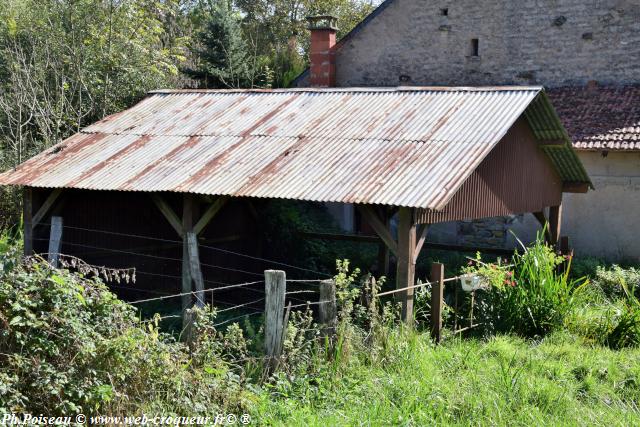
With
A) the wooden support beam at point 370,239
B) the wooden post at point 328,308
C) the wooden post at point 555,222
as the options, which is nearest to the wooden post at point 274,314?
the wooden post at point 328,308

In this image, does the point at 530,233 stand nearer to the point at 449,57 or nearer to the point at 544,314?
the point at 449,57

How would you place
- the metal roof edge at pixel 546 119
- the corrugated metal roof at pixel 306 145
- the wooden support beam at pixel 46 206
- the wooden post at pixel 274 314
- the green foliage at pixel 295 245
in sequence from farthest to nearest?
1. the green foliage at pixel 295 245
2. the wooden support beam at pixel 46 206
3. the metal roof edge at pixel 546 119
4. the corrugated metal roof at pixel 306 145
5. the wooden post at pixel 274 314

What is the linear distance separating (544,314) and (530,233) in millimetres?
7741

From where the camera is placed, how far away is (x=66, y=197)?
13.4m

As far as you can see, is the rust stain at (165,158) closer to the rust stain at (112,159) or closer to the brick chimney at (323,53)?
the rust stain at (112,159)

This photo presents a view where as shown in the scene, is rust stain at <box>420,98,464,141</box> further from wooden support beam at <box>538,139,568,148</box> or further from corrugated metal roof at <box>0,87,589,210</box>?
wooden support beam at <box>538,139,568,148</box>

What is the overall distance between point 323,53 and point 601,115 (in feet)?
25.8

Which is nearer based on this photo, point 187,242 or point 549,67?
point 187,242

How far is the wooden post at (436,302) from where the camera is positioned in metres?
9.64

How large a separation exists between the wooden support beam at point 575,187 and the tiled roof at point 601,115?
202cm

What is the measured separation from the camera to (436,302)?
9.66 metres

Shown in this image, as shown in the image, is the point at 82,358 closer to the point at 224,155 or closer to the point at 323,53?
the point at 224,155

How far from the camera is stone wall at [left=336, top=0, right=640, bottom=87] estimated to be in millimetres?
18344

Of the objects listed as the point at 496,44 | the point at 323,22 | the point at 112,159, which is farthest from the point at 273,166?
the point at 323,22
